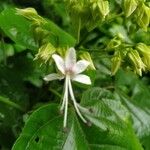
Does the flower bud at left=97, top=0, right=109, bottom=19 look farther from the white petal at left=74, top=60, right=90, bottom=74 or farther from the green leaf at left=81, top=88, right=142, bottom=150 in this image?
the green leaf at left=81, top=88, right=142, bottom=150

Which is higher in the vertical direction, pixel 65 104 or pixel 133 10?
pixel 133 10

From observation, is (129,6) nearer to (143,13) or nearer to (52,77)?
(143,13)

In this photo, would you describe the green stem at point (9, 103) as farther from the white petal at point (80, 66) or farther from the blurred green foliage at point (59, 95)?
the white petal at point (80, 66)

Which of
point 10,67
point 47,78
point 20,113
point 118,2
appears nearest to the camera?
point 47,78

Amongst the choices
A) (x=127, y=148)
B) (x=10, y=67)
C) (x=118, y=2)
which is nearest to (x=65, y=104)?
(x=127, y=148)

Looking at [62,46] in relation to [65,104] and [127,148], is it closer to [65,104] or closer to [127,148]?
[65,104]

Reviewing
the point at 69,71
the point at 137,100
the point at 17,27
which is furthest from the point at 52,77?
the point at 137,100
